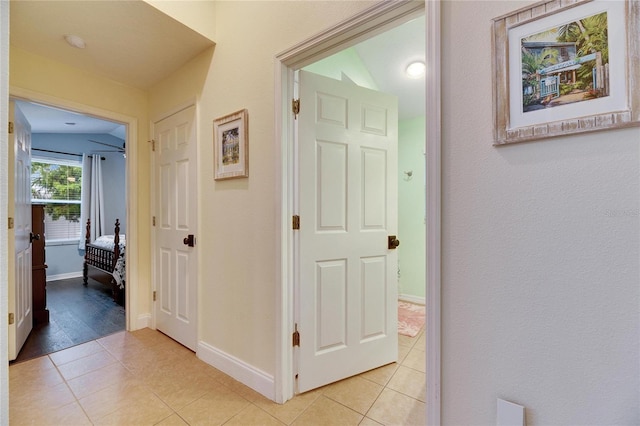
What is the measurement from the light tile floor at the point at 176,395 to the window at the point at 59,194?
147 inches

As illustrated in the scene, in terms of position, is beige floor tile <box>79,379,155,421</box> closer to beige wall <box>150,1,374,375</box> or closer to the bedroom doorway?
beige wall <box>150,1,374,375</box>

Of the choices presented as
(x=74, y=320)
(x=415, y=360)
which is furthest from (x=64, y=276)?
(x=415, y=360)

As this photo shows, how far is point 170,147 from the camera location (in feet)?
8.25

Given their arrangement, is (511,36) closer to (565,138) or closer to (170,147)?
(565,138)

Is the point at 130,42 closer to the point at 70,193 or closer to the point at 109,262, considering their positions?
the point at 109,262

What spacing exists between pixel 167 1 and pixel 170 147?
43.7 inches

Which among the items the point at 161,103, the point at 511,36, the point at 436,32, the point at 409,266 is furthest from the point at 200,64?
Result: the point at 409,266

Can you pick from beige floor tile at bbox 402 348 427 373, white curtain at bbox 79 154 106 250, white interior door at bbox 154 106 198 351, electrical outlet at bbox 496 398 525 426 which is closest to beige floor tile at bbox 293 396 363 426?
beige floor tile at bbox 402 348 427 373

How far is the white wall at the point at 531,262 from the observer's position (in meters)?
0.83

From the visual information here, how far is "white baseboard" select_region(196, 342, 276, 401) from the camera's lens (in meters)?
1.72

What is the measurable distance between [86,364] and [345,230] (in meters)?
2.12

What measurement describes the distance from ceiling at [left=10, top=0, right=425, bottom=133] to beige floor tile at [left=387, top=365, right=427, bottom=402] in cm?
264

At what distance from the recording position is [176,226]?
8.04ft

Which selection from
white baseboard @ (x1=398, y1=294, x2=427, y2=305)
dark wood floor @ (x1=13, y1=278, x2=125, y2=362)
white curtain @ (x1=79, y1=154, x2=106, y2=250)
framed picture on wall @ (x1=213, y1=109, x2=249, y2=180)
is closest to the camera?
framed picture on wall @ (x1=213, y1=109, x2=249, y2=180)
